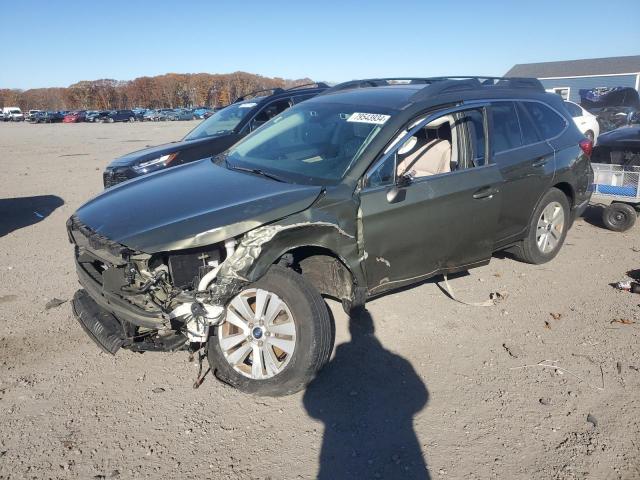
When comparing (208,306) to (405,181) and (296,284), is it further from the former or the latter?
(405,181)

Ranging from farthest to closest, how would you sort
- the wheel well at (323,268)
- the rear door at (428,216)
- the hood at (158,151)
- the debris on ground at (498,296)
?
1. the hood at (158,151)
2. the debris on ground at (498,296)
3. the rear door at (428,216)
4. the wheel well at (323,268)

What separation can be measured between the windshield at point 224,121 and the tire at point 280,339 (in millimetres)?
5176

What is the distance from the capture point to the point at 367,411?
327 cm

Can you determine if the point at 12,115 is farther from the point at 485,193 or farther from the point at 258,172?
the point at 485,193

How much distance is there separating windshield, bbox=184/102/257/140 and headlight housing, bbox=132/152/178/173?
0.95m

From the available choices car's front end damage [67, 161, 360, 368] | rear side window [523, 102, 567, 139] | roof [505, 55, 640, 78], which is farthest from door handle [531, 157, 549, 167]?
roof [505, 55, 640, 78]

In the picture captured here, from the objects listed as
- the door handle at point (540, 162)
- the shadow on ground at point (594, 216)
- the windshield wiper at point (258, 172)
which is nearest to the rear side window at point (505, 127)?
the door handle at point (540, 162)

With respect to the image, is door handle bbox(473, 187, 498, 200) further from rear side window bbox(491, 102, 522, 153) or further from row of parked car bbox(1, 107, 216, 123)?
row of parked car bbox(1, 107, 216, 123)

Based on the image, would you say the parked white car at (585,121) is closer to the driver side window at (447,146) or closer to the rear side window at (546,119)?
the rear side window at (546,119)

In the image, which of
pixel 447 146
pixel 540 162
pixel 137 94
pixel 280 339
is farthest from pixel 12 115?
pixel 280 339

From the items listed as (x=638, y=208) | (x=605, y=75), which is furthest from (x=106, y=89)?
(x=638, y=208)

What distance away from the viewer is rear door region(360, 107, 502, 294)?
3748mm

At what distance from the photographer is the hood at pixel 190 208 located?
10.2 ft

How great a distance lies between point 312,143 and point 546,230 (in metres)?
2.81
